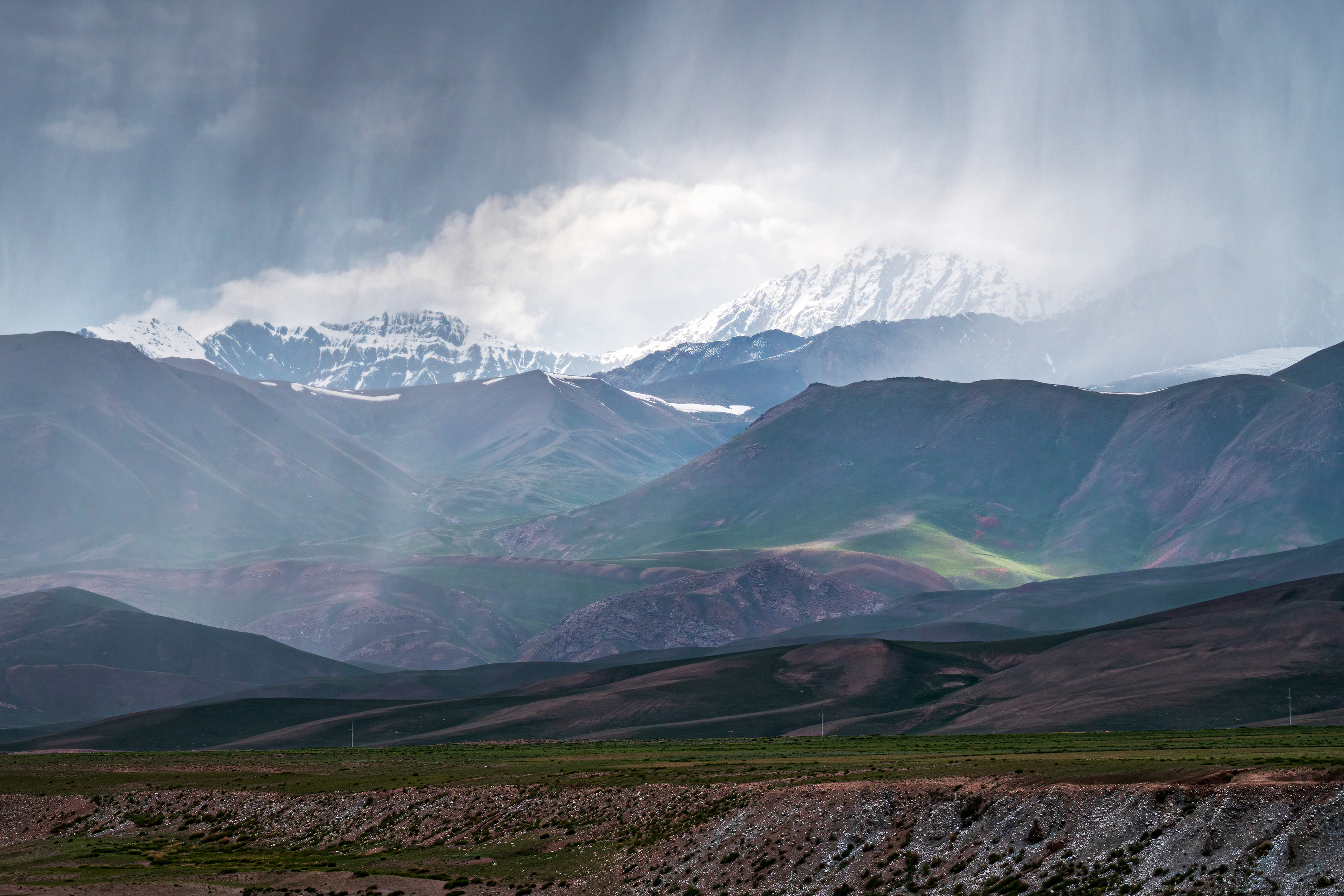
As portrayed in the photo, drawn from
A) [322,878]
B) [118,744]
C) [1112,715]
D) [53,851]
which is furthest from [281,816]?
[118,744]

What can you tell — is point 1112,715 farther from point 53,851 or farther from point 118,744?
point 118,744

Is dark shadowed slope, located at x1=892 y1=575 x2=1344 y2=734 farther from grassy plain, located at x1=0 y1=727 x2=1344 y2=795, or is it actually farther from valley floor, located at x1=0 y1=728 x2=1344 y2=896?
valley floor, located at x1=0 y1=728 x2=1344 y2=896

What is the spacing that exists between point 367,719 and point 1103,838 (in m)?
146

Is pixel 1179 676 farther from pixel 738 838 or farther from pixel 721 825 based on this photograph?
pixel 738 838

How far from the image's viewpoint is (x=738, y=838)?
54.9 metres

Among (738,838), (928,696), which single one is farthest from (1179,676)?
(738,838)

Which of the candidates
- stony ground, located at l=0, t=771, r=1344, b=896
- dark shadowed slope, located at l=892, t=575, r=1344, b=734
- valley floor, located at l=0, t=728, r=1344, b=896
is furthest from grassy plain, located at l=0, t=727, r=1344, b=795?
dark shadowed slope, located at l=892, t=575, r=1344, b=734

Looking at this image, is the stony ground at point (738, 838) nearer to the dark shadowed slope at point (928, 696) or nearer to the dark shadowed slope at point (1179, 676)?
the dark shadowed slope at point (928, 696)

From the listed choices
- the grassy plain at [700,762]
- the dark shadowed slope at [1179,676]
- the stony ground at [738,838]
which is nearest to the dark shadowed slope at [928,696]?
the dark shadowed slope at [1179,676]

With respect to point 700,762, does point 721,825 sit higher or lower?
higher

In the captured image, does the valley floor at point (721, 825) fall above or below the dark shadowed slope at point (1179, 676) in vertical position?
above

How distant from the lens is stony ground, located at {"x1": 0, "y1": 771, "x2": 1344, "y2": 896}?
1676 inches

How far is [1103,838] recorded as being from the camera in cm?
4525

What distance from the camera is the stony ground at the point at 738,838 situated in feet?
140
